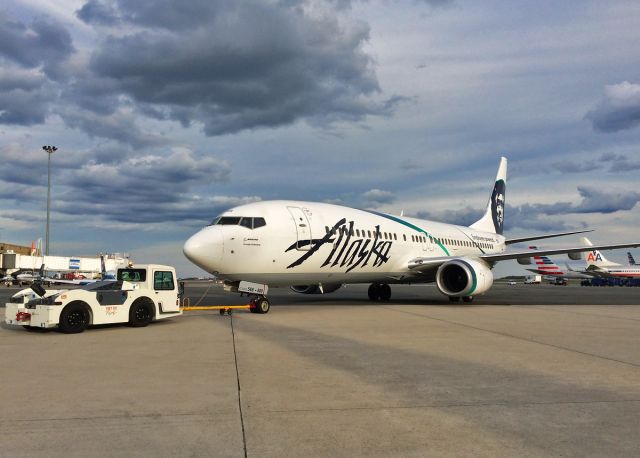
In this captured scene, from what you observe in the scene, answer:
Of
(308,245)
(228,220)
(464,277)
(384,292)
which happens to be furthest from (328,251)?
(384,292)

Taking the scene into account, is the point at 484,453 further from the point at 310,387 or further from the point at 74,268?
the point at 74,268

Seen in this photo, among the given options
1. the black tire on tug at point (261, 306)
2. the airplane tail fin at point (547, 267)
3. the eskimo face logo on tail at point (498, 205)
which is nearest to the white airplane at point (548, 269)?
the airplane tail fin at point (547, 267)

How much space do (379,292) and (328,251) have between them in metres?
8.98

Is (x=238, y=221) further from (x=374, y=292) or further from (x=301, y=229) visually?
(x=374, y=292)

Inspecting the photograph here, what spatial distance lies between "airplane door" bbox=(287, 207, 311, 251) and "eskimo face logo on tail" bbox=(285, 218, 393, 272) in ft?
0.12

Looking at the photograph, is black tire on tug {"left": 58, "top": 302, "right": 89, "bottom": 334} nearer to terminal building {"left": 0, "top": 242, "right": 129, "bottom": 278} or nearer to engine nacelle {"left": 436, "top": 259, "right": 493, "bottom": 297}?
engine nacelle {"left": 436, "top": 259, "right": 493, "bottom": 297}

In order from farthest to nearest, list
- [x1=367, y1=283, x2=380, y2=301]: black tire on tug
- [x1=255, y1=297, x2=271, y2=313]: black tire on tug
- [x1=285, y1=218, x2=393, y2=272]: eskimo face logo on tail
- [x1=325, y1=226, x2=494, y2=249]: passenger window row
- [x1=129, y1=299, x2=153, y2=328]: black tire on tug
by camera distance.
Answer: [x1=367, y1=283, x2=380, y2=301]: black tire on tug
[x1=325, y1=226, x2=494, y2=249]: passenger window row
[x1=285, y1=218, x2=393, y2=272]: eskimo face logo on tail
[x1=255, y1=297, x2=271, y2=313]: black tire on tug
[x1=129, y1=299, x2=153, y2=328]: black tire on tug

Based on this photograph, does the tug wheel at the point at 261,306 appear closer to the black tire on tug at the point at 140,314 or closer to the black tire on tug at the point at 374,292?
the black tire on tug at the point at 140,314

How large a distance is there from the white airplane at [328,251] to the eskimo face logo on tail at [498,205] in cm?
993

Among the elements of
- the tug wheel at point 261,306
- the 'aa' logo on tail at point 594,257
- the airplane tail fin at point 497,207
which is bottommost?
the tug wheel at point 261,306

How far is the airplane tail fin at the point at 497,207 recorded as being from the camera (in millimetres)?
35984

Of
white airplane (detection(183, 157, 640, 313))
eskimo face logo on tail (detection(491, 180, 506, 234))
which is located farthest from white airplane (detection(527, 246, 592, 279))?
white airplane (detection(183, 157, 640, 313))

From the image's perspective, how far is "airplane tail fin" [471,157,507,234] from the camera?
118 feet

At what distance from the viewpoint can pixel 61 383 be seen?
259 inches
